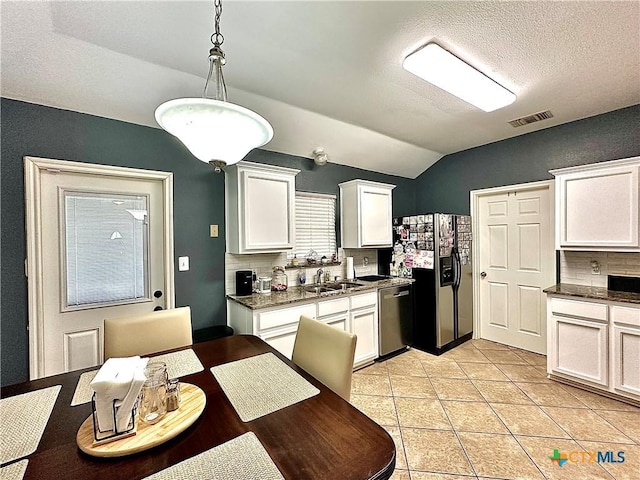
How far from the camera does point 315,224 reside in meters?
3.75

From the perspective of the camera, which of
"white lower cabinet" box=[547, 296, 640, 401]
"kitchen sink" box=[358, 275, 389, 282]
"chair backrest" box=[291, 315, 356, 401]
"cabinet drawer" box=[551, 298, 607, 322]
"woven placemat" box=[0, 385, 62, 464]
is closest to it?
"woven placemat" box=[0, 385, 62, 464]

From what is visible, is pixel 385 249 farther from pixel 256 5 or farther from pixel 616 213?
pixel 256 5

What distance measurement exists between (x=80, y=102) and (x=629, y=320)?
4.68 meters

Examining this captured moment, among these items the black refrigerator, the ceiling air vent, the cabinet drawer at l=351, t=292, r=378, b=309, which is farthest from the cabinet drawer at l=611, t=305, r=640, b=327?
the cabinet drawer at l=351, t=292, r=378, b=309

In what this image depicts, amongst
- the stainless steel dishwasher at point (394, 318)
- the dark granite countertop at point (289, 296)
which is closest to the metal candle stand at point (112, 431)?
the dark granite countertop at point (289, 296)

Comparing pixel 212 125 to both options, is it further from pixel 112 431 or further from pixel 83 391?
pixel 83 391

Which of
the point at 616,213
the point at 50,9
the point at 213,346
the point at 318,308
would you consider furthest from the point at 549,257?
the point at 50,9

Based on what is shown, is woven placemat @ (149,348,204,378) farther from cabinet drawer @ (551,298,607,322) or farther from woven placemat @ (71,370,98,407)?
cabinet drawer @ (551,298,607,322)

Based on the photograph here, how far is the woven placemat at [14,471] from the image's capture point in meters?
0.81

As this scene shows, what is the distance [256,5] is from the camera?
156cm

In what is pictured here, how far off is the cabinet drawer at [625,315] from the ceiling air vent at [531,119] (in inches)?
76.7

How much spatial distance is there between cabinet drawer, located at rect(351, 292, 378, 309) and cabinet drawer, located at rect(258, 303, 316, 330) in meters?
0.53

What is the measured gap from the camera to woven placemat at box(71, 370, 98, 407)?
1.20 m

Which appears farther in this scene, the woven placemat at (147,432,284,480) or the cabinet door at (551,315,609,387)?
the cabinet door at (551,315,609,387)
